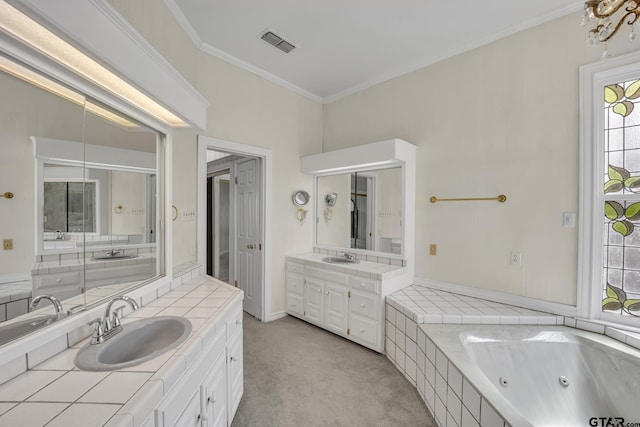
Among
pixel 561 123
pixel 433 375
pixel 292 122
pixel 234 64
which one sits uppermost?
pixel 234 64

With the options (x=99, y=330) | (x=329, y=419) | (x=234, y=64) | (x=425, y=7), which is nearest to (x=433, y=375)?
(x=329, y=419)

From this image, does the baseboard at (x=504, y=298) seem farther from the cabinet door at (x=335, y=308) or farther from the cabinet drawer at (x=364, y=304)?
the cabinet door at (x=335, y=308)

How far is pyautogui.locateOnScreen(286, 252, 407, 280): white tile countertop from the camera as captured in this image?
2.49 metres

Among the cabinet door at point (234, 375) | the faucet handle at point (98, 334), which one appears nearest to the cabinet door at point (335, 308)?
the cabinet door at point (234, 375)

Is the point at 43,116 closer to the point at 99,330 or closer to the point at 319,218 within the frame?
the point at 99,330

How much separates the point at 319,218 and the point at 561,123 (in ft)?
8.41

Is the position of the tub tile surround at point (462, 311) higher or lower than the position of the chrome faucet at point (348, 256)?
lower

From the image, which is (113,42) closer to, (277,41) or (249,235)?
(277,41)

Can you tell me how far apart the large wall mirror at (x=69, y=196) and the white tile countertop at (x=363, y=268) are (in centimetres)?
165

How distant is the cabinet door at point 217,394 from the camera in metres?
1.29

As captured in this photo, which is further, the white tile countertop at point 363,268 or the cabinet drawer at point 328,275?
the cabinet drawer at point 328,275

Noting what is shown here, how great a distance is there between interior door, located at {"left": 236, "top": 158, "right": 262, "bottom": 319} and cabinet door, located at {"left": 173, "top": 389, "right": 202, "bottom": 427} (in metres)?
2.02

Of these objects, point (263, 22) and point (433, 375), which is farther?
point (263, 22)

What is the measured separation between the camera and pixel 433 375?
68.2 inches
